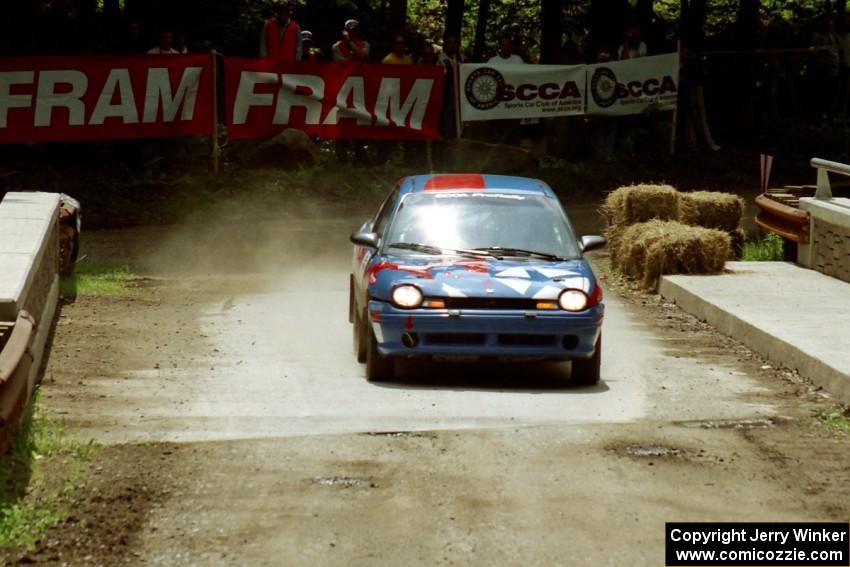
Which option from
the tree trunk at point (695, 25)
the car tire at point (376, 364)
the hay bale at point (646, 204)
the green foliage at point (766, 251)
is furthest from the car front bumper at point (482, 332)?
the tree trunk at point (695, 25)

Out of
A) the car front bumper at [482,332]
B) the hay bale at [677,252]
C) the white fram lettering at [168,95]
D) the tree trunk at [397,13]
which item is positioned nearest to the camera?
the car front bumper at [482,332]

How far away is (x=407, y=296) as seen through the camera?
10.3 meters

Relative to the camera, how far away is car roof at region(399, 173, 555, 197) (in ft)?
38.7

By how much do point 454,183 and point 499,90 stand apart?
39.9 ft

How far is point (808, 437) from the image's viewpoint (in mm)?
8859

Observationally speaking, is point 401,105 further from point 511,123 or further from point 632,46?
point 632,46

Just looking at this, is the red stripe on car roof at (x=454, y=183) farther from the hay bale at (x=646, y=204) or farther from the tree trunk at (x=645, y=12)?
the tree trunk at (x=645, y=12)

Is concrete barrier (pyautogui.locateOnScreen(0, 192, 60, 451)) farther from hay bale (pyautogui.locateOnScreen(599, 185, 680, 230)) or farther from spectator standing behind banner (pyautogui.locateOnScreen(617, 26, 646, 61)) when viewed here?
spectator standing behind banner (pyautogui.locateOnScreen(617, 26, 646, 61))

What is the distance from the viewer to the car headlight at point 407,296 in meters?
10.3

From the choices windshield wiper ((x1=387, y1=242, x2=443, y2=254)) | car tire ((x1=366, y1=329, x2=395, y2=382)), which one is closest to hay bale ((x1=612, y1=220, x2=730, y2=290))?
windshield wiper ((x1=387, y1=242, x2=443, y2=254))

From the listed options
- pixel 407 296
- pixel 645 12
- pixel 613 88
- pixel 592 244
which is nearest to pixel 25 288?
pixel 407 296

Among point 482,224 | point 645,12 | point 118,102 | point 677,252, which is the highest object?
point 645,12

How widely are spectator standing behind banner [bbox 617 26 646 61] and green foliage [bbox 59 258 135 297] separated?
10.9 m

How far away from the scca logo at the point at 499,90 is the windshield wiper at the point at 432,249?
1287 centimetres
